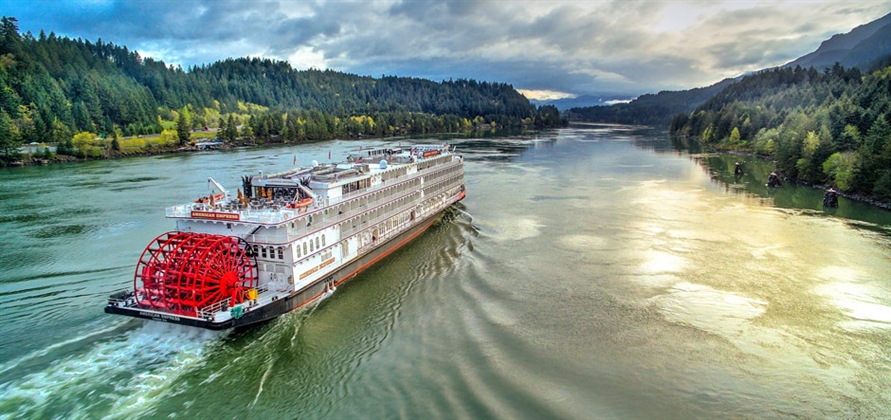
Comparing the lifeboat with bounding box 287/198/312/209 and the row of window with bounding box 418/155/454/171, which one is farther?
the row of window with bounding box 418/155/454/171

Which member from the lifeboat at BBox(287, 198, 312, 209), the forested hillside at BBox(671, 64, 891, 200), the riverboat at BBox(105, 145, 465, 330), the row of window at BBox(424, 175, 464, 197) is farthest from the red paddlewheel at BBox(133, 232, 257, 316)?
the forested hillside at BBox(671, 64, 891, 200)

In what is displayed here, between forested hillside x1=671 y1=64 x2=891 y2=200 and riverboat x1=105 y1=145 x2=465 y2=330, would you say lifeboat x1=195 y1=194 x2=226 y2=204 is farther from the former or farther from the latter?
forested hillside x1=671 y1=64 x2=891 y2=200

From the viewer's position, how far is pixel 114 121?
106m

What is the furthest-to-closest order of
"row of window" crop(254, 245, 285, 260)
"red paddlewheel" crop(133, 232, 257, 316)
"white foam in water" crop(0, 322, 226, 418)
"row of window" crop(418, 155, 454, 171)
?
"row of window" crop(418, 155, 454, 171), "row of window" crop(254, 245, 285, 260), "red paddlewheel" crop(133, 232, 257, 316), "white foam in water" crop(0, 322, 226, 418)

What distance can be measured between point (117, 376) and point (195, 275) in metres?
4.18

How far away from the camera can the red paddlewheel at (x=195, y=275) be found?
18469 millimetres

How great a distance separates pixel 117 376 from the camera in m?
15.7

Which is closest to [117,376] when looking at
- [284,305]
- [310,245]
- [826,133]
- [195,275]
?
[195,275]

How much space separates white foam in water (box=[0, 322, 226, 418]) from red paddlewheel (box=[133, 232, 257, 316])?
1.15 meters

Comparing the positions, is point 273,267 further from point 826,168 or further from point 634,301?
point 826,168

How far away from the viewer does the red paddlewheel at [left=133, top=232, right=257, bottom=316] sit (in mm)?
18469

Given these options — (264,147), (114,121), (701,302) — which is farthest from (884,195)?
(114,121)

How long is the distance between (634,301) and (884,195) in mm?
34885

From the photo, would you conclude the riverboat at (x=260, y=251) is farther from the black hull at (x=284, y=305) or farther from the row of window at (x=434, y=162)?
the row of window at (x=434, y=162)
